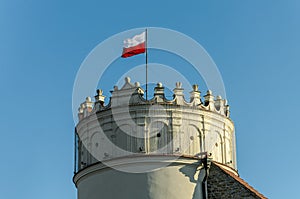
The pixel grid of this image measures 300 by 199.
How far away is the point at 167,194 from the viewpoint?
109 feet

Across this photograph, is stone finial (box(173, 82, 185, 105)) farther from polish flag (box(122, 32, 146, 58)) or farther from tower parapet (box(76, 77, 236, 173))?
polish flag (box(122, 32, 146, 58))

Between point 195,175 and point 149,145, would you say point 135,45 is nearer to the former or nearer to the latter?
point 149,145

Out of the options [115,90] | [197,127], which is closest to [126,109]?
[115,90]

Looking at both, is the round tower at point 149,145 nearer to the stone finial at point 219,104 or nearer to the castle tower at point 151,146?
the castle tower at point 151,146

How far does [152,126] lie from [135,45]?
208 inches

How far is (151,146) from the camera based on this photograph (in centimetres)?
3422

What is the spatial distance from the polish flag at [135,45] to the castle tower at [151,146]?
247cm

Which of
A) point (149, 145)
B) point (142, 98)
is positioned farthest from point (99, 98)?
point (149, 145)

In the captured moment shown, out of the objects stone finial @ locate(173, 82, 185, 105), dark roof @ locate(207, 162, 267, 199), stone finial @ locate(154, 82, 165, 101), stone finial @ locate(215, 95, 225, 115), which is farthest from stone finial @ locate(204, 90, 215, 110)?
dark roof @ locate(207, 162, 267, 199)

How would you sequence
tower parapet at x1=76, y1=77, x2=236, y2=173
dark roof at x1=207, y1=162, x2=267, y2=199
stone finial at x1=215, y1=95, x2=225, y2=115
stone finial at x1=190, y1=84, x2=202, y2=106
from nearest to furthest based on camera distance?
1. dark roof at x1=207, y1=162, x2=267, y2=199
2. tower parapet at x1=76, y1=77, x2=236, y2=173
3. stone finial at x1=190, y1=84, x2=202, y2=106
4. stone finial at x1=215, y1=95, x2=225, y2=115

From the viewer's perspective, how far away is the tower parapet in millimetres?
34375

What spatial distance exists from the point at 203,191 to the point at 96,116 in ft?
23.2

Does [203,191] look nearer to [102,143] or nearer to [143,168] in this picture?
[143,168]

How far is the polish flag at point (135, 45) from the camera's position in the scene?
122 ft
